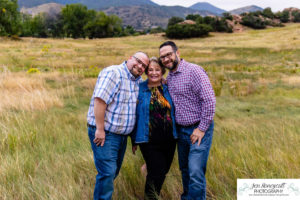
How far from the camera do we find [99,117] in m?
1.99

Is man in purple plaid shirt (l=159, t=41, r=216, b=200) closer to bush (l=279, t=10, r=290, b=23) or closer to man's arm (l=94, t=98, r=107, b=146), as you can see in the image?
man's arm (l=94, t=98, r=107, b=146)

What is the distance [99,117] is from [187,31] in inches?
2011

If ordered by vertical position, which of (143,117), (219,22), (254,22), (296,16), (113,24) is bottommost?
(143,117)

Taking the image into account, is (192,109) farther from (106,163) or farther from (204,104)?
(106,163)

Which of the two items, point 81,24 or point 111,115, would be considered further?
point 81,24

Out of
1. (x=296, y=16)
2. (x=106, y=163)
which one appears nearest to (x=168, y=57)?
(x=106, y=163)

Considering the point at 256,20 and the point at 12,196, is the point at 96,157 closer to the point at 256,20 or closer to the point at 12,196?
the point at 12,196

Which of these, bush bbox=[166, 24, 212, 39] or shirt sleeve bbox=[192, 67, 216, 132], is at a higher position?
bush bbox=[166, 24, 212, 39]

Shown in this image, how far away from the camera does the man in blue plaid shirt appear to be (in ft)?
6.54

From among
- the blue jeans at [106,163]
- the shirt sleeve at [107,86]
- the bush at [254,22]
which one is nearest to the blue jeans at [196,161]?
the blue jeans at [106,163]

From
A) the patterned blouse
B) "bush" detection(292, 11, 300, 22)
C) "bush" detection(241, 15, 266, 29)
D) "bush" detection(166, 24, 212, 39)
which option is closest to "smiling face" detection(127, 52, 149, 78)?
the patterned blouse

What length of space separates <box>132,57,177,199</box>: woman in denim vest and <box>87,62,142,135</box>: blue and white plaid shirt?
103 millimetres

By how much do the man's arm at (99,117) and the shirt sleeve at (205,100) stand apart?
2.77 feet

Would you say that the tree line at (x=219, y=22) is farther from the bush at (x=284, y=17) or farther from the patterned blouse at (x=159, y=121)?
the patterned blouse at (x=159, y=121)
